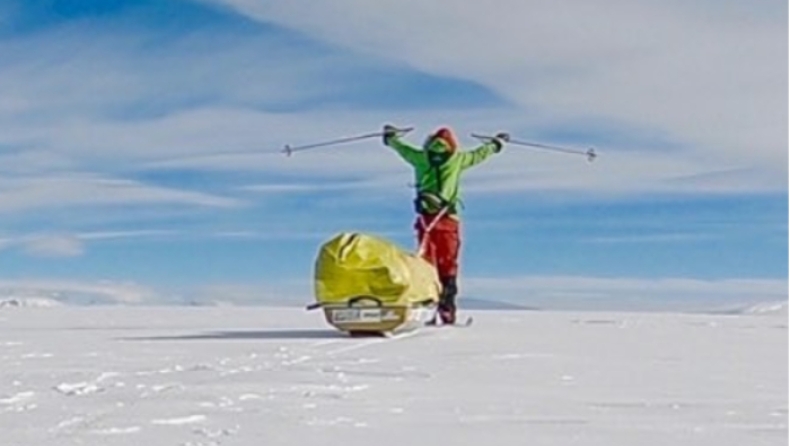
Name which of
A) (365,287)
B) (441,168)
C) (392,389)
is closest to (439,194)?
(441,168)

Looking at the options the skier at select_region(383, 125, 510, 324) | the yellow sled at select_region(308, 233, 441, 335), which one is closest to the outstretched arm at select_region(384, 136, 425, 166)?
the skier at select_region(383, 125, 510, 324)

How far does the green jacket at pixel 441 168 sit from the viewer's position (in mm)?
9062

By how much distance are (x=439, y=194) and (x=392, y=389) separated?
4.47 m

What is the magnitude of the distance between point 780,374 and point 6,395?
305 cm

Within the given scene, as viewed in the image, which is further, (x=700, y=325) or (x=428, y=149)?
(x=700, y=325)

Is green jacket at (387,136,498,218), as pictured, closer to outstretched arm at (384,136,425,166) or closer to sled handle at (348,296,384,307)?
outstretched arm at (384,136,425,166)

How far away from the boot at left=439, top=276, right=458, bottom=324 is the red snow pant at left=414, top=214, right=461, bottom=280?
66mm

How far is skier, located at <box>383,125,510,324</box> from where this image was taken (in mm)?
9023

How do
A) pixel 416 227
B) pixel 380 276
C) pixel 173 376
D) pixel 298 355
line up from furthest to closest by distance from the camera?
pixel 416 227
pixel 380 276
pixel 298 355
pixel 173 376

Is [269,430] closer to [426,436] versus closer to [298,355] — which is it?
[426,436]

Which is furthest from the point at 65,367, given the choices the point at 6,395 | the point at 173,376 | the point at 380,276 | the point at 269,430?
the point at 380,276

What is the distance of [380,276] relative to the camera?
7.97 meters

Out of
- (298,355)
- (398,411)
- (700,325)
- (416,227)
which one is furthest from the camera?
(700,325)

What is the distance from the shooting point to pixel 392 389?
464 centimetres
